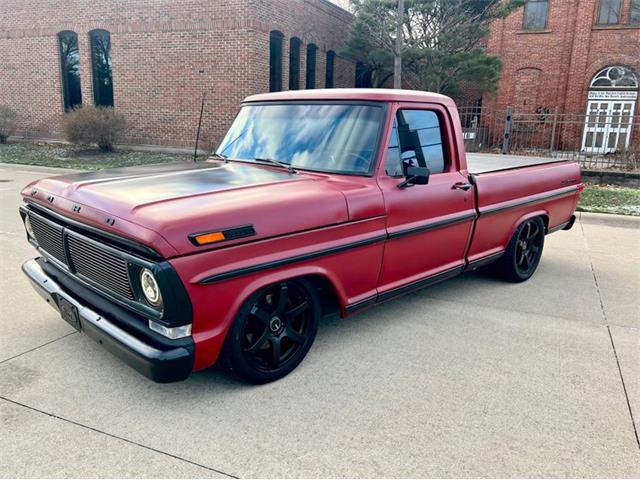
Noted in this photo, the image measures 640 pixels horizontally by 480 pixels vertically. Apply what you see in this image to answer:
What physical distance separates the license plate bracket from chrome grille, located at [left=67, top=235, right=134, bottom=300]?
0.20 meters

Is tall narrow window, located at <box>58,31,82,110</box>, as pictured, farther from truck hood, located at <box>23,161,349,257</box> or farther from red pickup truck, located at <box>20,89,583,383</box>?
truck hood, located at <box>23,161,349,257</box>

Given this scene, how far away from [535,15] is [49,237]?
24.1 metres

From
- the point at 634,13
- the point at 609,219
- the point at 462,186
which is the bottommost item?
the point at 609,219

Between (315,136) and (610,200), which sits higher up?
(315,136)

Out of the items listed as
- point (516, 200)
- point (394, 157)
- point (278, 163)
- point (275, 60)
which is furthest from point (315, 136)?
point (275, 60)

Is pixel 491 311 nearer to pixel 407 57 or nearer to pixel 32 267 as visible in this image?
pixel 32 267

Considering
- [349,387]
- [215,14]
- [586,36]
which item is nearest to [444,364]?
[349,387]

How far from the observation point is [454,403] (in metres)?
3.14

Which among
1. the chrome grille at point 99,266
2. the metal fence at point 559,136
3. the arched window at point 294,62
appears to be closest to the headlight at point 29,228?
the chrome grille at point 99,266

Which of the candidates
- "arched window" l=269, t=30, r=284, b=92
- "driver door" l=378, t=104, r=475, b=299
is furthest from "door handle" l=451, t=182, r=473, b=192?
"arched window" l=269, t=30, r=284, b=92

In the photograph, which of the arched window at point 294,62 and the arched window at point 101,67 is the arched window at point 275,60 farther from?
the arched window at point 101,67

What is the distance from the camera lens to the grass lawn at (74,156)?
14.5 meters

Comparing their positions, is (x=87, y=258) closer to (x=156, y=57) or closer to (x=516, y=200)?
(x=516, y=200)

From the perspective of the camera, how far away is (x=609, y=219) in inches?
343
